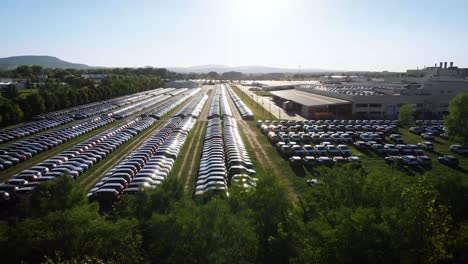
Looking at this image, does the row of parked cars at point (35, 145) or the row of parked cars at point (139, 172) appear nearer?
the row of parked cars at point (139, 172)

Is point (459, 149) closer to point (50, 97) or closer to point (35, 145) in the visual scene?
point (35, 145)

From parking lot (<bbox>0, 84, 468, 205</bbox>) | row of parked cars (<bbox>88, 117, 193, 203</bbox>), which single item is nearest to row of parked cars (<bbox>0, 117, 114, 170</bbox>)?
parking lot (<bbox>0, 84, 468, 205</bbox>)

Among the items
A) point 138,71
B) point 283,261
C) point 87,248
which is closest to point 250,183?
point 283,261

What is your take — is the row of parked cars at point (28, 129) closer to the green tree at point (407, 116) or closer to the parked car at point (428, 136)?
the parked car at point (428, 136)

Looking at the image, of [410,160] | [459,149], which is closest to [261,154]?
[410,160]

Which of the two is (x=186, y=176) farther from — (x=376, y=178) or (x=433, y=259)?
(x=433, y=259)

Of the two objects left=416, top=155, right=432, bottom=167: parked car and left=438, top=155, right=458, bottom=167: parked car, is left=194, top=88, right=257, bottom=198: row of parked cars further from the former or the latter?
left=438, top=155, right=458, bottom=167: parked car

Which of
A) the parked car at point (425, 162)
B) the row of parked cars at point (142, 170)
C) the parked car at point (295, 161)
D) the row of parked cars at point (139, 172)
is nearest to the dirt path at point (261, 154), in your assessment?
the parked car at point (295, 161)
